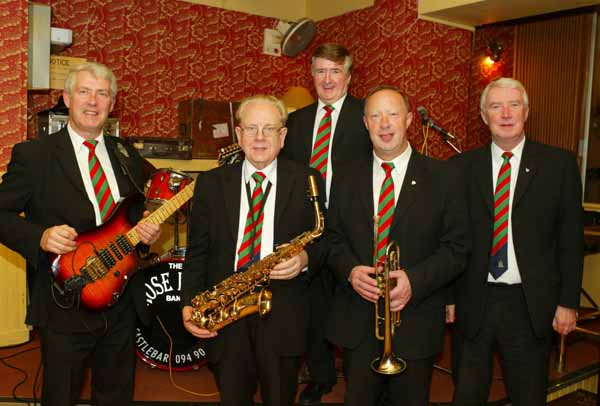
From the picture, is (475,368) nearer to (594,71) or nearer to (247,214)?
(247,214)

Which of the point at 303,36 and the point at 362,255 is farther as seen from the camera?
the point at 303,36

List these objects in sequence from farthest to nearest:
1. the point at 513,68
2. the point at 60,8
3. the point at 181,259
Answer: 1. the point at 513,68
2. the point at 60,8
3. the point at 181,259

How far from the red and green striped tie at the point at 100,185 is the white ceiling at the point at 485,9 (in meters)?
4.40

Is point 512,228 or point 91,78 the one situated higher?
point 91,78

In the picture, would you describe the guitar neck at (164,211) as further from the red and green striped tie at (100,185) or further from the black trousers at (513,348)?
the black trousers at (513,348)

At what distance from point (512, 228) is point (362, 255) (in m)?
0.72

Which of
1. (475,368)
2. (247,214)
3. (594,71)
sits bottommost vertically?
(475,368)

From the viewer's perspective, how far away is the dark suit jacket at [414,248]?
2293 mm

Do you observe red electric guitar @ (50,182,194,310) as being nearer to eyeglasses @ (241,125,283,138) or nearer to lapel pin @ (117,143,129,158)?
lapel pin @ (117,143,129,158)

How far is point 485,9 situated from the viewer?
5.90 meters

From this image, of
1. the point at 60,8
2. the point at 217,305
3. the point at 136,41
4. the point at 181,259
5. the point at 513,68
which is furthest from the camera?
the point at 513,68

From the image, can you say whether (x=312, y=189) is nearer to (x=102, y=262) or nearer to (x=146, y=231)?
(x=146, y=231)

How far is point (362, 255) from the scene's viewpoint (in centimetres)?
239

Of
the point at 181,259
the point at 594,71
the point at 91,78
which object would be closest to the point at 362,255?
the point at 91,78
